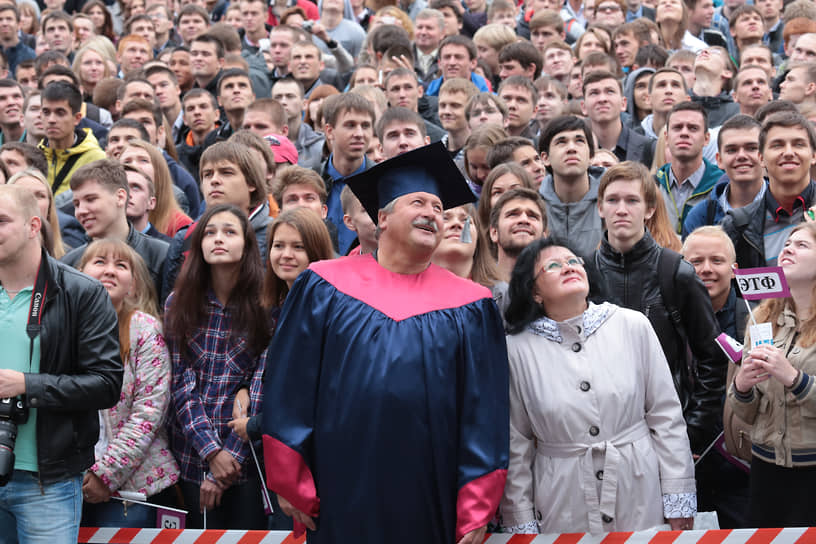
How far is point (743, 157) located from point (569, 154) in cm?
112

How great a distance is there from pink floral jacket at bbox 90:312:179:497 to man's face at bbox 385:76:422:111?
464cm

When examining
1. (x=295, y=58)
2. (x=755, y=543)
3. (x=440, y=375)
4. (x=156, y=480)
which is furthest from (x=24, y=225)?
(x=295, y=58)

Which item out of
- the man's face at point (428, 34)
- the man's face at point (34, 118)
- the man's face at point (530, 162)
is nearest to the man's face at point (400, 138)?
the man's face at point (530, 162)

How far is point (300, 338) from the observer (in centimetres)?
399

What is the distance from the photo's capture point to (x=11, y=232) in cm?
444

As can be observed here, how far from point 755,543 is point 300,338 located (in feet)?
6.45

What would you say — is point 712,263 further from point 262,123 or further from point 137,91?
point 137,91

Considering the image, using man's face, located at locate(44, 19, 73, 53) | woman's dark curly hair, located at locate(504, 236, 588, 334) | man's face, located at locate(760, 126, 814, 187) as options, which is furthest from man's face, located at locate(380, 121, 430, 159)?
man's face, located at locate(44, 19, 73, 53)

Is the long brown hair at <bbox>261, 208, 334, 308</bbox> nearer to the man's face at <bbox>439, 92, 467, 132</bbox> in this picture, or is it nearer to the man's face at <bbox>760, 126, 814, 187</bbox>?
the man's face at <bbox>760, 126, 814, 187</bbox>

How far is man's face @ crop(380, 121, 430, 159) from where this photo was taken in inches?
284

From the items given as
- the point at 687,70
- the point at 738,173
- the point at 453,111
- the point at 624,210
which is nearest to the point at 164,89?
the point at 453,111

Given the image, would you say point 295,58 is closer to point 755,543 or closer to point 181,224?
point 181,224

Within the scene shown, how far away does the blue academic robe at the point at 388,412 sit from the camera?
12.5 ft

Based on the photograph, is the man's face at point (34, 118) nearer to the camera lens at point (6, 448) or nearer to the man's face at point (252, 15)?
the man's face at point (252, 15)
